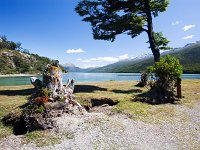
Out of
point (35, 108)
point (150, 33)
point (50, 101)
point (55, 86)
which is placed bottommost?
point (35, 108)

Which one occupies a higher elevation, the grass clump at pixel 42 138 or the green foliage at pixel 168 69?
the green foliage at pixel 168 69

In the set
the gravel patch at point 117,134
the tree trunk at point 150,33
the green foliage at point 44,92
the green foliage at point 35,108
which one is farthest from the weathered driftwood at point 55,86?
the tree trunk at point 150,33

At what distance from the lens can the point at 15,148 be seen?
44.4ft

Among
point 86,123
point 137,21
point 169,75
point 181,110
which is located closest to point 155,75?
point 169,75

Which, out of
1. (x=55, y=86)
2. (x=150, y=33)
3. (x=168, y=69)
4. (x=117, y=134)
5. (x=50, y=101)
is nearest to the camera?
(x=117, y=134)

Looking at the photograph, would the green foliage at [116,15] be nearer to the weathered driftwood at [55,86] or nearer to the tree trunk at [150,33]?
the tree trunk at [150,33]

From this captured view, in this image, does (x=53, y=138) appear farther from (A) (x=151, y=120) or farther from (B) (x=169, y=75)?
(B) (x=169, y=75)

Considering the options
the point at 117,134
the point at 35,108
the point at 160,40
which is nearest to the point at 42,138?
the point at 35,108

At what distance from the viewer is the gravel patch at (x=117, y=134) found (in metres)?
14.0

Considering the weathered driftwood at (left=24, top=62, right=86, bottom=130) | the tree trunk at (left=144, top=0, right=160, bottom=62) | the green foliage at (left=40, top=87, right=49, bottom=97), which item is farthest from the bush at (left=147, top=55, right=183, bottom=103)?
the green foliage at (left=40, top=87, right=49, bottom=97)

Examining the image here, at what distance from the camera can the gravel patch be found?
13984mm

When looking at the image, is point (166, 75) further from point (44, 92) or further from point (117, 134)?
point (44, 92)

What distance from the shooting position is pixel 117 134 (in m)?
15.6

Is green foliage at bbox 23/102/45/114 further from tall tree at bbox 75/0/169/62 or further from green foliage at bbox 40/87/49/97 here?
tall tree at bbox 75/0/169/62
